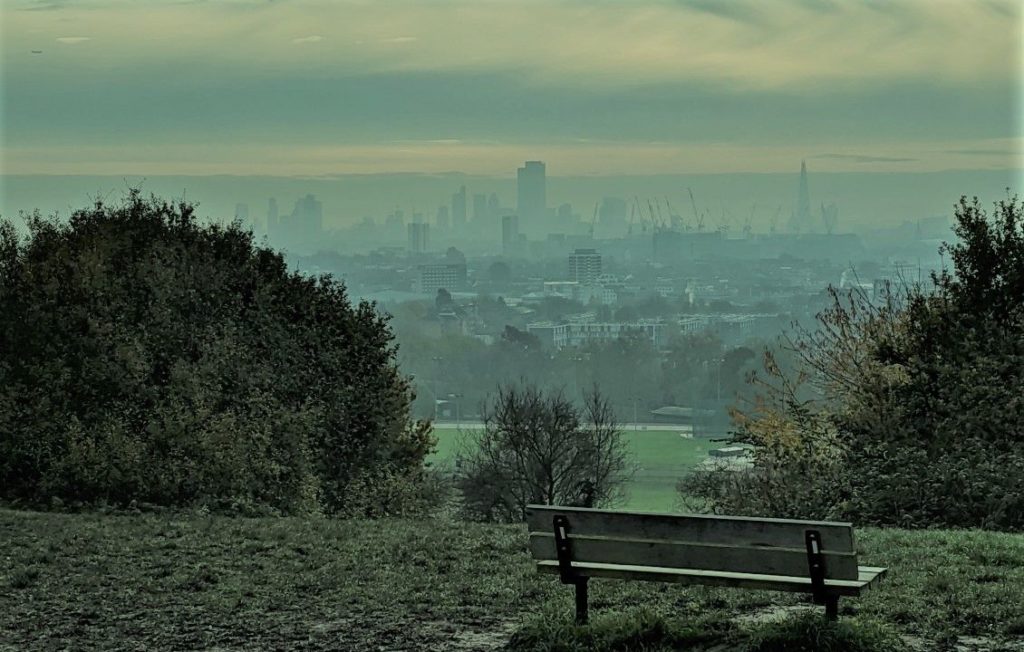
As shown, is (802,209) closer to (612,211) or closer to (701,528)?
(612,211)

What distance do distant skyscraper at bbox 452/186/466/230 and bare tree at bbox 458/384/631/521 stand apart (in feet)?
142

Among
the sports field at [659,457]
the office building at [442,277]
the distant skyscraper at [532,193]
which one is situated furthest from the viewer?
the distant skyscraper at [532,193]

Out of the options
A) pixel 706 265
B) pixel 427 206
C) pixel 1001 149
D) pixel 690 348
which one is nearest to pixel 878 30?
pixel 1001 149

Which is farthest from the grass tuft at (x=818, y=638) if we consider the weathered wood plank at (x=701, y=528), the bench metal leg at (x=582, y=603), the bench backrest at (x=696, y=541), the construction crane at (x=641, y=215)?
the construction crane at (x=641, y=215)

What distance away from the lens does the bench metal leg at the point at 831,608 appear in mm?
6125

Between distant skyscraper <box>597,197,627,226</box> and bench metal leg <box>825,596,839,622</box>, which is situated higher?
distant skyscraper <box>597,197,627,226</box>

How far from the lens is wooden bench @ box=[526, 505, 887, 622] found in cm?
602

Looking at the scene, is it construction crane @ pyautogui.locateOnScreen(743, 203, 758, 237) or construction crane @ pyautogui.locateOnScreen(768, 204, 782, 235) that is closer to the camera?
construction crane @ pyautogui.locateOnScreen(743, 203, 758, 237)

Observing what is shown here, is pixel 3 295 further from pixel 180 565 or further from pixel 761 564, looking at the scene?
pixel 761 564

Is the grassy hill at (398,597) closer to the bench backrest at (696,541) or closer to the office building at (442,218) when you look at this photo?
the bench backrest at (696,541)

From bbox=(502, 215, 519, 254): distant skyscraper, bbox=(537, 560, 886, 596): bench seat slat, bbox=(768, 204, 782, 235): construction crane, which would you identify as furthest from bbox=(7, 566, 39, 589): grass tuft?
bbox=(502, 215, 519, 254): distant skyscraper

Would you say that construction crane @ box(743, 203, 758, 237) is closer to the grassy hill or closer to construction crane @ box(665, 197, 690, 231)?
construction crane @ box(665, 197, 690, 231)

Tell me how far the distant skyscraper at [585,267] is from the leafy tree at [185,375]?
38201 mm

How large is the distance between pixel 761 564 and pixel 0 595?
5341mm
